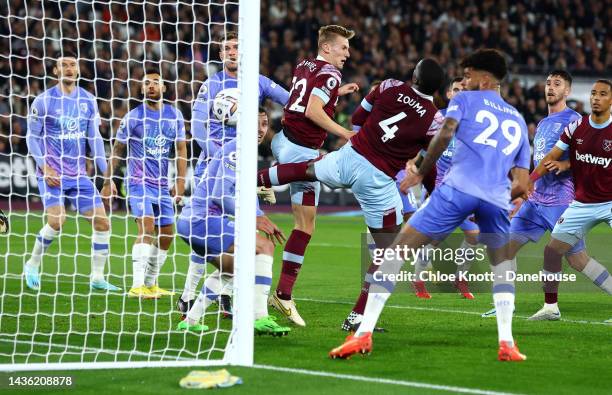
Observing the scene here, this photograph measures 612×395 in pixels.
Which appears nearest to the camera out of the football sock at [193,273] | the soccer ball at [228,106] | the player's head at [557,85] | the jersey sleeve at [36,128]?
the soccer ball at [228,106]

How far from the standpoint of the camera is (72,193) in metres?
10.9

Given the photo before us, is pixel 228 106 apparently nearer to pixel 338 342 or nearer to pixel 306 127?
pixel 306 127

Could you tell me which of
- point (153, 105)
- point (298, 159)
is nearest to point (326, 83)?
point (298, 159)

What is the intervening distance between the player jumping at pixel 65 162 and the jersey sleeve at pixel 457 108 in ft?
15.3

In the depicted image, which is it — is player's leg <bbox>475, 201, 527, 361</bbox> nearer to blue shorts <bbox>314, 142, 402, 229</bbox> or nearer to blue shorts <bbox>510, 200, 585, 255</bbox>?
blue shorts <bbox>314, 142, 402, 229</bbox>

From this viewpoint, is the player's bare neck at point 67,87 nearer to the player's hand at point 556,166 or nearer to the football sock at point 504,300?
the player's hand at point 556,166

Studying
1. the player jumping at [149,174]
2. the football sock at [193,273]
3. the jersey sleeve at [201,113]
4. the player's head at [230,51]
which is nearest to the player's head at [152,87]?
the player jumping at [149,174]

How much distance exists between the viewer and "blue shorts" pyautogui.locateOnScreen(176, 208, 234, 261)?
7578 mm

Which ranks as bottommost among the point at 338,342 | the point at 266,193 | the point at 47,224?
the point at 338,342

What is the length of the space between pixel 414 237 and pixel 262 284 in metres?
1.50

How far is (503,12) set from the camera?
31000 millimetres

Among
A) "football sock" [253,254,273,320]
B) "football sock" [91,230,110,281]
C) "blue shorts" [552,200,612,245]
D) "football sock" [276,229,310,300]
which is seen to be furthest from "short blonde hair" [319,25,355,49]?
"football sock" [91,230,110,281]

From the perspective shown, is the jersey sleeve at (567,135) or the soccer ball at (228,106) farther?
the jersey sleeve at (567,135)

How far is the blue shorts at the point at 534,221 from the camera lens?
377 inches
